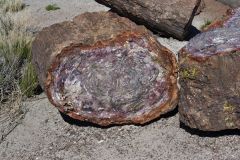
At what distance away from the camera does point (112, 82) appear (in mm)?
4789

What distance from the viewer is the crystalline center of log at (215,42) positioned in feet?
13.6

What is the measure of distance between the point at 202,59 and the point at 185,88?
36 centimetres

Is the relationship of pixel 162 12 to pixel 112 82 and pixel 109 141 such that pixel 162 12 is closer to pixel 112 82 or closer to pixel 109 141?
pixel 112 82

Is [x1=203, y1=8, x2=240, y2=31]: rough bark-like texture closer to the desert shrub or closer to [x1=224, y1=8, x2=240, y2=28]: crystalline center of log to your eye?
[x1=224, y1=8, x2=240, y2=28]: crystalline center of log

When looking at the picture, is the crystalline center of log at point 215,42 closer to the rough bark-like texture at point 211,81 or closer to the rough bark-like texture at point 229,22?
the rough bark-like texture at point 211,81

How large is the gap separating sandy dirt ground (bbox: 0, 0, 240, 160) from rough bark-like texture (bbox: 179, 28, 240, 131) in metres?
0.19

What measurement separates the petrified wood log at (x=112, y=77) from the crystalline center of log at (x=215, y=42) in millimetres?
466

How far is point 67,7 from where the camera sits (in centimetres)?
814

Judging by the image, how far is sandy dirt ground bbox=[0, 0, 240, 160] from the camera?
4.45 metres

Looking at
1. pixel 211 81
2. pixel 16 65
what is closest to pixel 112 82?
pixel 211 81

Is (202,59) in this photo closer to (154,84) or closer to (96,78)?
(154,84)

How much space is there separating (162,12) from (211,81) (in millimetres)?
1696

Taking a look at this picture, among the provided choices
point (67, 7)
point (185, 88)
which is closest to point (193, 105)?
point (185, 88)

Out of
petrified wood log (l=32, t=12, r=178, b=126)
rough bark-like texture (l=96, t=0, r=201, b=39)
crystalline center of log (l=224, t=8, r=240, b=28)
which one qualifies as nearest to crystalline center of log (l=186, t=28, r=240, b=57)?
crystalline center of log (l=224, t=8, r=240, b=28)
